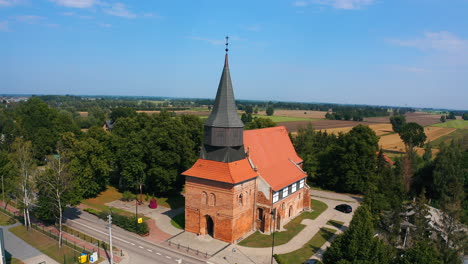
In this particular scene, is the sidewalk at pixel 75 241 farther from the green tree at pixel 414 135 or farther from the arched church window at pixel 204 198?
the green tree at pixel 414 135

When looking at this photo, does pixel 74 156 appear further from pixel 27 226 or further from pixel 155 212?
pixel 155 212

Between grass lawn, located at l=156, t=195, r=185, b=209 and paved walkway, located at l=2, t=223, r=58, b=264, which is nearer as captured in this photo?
paved walkway, located at l=2, t=223, r=58, b=264

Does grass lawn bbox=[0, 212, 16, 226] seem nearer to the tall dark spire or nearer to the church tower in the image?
the church tower

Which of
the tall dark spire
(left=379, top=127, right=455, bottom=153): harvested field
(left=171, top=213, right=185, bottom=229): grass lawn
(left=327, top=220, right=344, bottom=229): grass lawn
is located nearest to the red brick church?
the tall dark spire

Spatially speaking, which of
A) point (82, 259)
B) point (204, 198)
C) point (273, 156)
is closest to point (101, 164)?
point (82, 259)

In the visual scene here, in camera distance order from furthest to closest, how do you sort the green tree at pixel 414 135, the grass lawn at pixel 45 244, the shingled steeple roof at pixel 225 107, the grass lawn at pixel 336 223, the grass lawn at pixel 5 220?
the green tree at pixel 414 135 → the grass lawn at pixel 336 223 → the grass lawn at pixel 5 220 → the shingled steeple roof at pixel 225 107 → the grass lawn at pixel 45 244

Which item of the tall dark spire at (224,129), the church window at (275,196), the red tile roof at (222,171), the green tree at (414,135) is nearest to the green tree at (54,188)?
the red tile roof at (222,171)

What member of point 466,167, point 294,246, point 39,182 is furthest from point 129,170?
point 466,167
